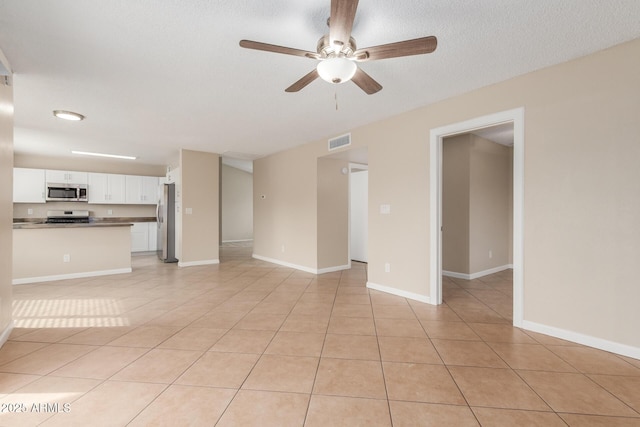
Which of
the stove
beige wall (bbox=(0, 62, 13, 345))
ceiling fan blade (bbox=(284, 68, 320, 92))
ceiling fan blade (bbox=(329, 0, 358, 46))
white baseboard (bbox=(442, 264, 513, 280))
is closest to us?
ceiling fan blade (bbox=(329, 0, 358, 46))

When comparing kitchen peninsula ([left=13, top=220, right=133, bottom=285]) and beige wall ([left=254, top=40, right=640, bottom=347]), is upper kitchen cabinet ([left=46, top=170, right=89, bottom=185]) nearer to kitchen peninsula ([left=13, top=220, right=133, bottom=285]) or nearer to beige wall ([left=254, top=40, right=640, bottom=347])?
kitchen peninsula ([left=13, top=220, right=133, bottom=285])

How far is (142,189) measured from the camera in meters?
7.63

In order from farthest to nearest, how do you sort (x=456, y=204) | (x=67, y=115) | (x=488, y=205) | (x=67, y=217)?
(x=67, y=217)
(x=488, y=205)
(x=456, y=204)
(x=67, y=115)

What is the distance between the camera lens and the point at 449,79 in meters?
2.82

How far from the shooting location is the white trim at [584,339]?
7.22ft

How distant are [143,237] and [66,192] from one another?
1925mm

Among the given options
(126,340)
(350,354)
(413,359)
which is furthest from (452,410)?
(126,340)

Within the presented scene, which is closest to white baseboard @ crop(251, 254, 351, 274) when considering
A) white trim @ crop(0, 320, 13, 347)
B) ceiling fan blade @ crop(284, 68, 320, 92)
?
ceiling fan blade @ crop(284, 68, 320, 92)

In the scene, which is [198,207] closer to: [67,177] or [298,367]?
[67,177]

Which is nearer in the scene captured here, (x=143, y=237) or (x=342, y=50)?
(x=342, y=50)

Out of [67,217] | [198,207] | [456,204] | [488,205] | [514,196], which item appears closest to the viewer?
[514,196]

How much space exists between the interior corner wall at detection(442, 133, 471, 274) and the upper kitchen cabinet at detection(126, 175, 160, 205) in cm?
730

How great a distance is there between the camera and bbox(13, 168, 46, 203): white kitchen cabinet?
6316 mm

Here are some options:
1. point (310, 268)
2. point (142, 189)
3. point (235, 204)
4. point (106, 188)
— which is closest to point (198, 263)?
point (310, 268)
